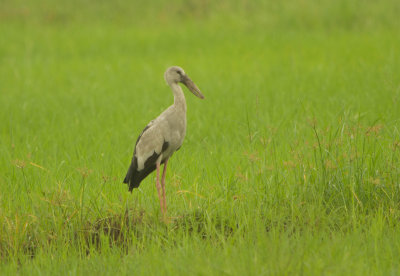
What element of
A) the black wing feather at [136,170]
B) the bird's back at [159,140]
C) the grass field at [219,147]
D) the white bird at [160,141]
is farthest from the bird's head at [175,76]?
the grass field at [219,147]

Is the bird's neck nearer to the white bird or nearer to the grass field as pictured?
the white bird

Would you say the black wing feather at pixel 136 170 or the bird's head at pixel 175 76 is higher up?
the bird's head at pixel 175 76

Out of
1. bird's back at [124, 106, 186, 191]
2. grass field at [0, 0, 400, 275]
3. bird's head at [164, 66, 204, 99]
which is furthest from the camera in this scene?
bird's head at [164, 66, 204, 99]

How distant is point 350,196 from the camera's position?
15.1 feet

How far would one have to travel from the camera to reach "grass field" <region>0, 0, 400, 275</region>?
4.01 metres

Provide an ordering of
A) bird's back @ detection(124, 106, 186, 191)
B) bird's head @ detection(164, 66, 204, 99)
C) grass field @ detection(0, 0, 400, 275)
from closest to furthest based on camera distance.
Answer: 1. grass field @ detection(0, 0, 400, 275)
2. bird's back @ detection(124, 106, 186, 191)
3. bird's head @ detection(164, 66, 204, 99)

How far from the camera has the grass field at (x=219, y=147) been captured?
4012mm

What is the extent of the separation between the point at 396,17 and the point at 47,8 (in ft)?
30.4

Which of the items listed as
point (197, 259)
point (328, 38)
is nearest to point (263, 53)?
point (328, 38)

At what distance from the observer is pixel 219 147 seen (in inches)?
254

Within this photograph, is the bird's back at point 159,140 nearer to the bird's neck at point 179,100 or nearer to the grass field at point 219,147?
the bird's neck at point 179,100


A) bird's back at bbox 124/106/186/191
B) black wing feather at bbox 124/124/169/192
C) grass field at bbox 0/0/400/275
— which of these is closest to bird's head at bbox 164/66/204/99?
bird's back at bbox 124/106/186/191

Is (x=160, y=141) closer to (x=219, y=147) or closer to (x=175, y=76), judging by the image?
(x=175, y=76)

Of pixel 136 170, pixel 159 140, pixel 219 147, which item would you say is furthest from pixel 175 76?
pixel 219 147
